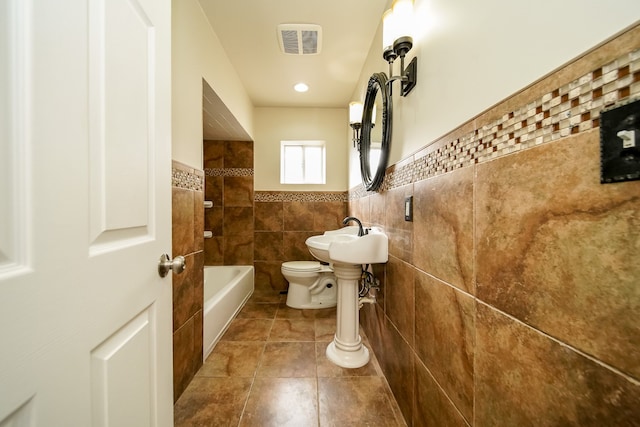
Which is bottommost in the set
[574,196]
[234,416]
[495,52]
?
[234,416]

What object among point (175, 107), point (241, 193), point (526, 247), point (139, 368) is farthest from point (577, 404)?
point (241, 193)

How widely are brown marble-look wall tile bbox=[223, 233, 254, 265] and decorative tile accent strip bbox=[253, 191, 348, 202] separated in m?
0.48

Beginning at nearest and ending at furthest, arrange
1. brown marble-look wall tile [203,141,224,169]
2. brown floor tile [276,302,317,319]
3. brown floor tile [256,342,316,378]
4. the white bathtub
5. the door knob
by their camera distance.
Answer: the door knob, brown floor tile [256,342,316,378], the white bathtub, brown floor tile [276,302,317,319], brown marble-look wall tile [203,141,224,169]

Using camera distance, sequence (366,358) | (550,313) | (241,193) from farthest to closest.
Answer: (241,193), (366,358), (550,313)

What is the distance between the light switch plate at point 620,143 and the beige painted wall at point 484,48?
0.14m

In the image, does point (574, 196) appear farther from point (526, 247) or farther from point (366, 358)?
point (366, 358)

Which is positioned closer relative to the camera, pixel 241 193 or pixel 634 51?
pixel 634 51

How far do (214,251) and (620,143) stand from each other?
10.00ft

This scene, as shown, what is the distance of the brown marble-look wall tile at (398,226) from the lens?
1.16 m

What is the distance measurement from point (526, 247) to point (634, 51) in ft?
1.22

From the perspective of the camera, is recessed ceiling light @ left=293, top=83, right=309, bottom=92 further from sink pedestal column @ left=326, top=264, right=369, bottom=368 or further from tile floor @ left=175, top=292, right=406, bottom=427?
tile floor @ left=175, top=292, right=406, bottom=427

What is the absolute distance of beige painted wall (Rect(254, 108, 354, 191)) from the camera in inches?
116

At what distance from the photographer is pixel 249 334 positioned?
1.98m

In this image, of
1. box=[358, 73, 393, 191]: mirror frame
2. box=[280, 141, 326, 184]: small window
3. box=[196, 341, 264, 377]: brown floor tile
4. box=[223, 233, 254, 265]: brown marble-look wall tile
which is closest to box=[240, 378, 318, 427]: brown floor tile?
box=[196, 341, 264, 377]: brown floor tile
